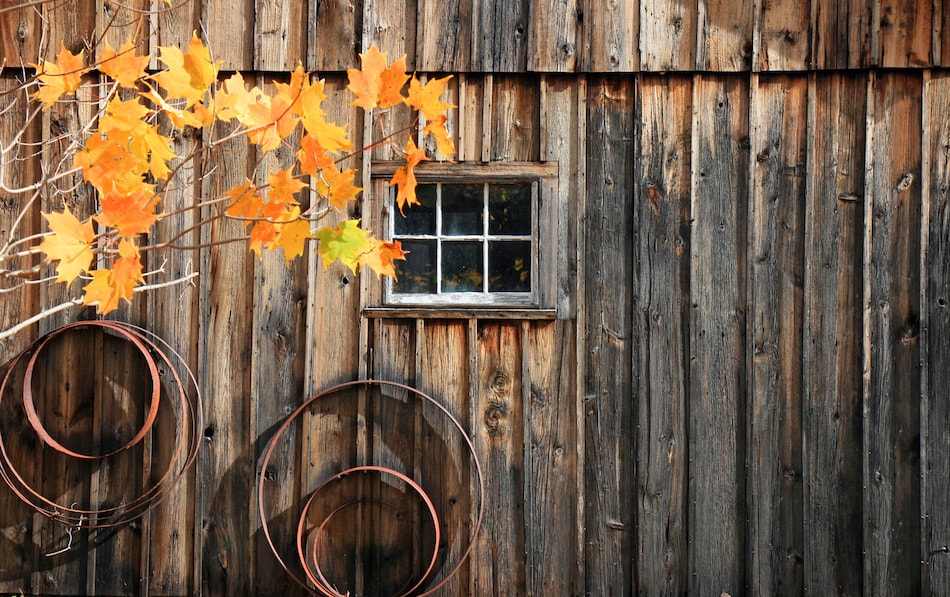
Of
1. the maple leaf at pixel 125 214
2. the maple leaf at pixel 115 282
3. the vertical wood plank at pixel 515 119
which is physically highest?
the vertical wood plank at pixel 515 119

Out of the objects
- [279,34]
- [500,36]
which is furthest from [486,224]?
[279,34]

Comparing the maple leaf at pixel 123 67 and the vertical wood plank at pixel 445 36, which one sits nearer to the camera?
the maple leaf at pixel 123 67

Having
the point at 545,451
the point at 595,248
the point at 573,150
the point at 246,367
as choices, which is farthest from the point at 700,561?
the point at 246,367

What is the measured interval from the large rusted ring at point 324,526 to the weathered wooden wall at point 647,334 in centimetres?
9

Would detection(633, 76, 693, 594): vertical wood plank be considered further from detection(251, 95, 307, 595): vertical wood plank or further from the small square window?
detection(251, 95, 307, 595): vertical wood plank

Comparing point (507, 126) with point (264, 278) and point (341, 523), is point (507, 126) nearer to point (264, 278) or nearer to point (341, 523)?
point (264, 278)

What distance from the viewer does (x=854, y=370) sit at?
3.52m

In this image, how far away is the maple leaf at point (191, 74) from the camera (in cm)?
177

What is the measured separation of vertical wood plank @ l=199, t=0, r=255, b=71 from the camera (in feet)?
11.7

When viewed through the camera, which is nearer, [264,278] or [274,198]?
[274,198]

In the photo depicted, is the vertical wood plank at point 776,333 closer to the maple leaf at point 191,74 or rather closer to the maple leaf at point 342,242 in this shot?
the maple leaf at point 342,242

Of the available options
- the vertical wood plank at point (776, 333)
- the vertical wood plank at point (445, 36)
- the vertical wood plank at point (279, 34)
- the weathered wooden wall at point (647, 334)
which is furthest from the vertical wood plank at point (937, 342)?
the vertical wood plank at point (279, 34)

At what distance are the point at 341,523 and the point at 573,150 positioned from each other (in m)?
2.02

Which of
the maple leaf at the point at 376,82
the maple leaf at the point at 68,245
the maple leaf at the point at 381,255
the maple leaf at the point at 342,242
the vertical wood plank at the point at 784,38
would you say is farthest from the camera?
the vertical wood plank at the point at 784,38
